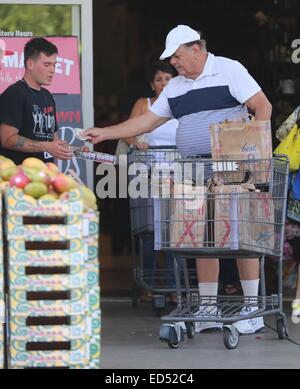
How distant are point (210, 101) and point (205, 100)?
0.12 feet

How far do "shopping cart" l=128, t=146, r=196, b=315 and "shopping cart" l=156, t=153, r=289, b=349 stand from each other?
2.92 ft

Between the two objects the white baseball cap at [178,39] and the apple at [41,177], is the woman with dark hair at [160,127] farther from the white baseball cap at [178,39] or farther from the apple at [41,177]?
the apple at [41,177]

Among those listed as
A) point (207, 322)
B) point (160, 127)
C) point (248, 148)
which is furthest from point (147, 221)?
point (248, 148)

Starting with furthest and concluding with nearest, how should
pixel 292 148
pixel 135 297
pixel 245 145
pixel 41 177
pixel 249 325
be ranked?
1. pixel 135 297
2. pixel 292 148
3. pixel 249 325
4. pixel 245 145
5. pixel 41 177

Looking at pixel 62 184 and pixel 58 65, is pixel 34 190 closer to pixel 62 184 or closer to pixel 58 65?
pixel 62 184

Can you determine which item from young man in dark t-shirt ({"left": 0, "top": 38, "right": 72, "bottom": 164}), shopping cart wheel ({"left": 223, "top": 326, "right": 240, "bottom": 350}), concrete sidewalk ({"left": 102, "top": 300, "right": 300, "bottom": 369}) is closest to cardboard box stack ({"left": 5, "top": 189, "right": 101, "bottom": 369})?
concrete sidewalk ({"left": 102, "top": 300, "right": 300, "bottom": 369})

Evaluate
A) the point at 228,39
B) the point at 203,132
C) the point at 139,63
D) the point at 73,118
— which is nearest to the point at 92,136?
the point at 203,132

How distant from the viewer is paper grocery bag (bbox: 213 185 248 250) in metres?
7.02

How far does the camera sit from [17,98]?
796 cm

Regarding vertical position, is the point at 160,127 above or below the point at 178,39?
below

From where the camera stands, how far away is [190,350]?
7242mm

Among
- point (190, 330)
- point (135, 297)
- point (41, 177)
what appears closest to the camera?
point (41, 177)

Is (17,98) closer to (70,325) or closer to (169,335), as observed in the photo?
(169,335)

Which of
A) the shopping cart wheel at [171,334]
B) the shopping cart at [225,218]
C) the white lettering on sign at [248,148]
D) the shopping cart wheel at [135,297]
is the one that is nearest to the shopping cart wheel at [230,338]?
the shopping cart at [225,218]
